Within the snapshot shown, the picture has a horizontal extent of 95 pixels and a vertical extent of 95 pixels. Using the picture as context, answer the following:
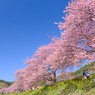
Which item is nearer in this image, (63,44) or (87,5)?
(87,5)

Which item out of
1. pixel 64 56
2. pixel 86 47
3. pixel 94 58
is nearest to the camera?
pixel 94 58

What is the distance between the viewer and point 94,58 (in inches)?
345

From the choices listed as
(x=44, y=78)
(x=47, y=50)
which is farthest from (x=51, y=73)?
(x=47, y=50)

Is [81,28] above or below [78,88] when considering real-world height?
above

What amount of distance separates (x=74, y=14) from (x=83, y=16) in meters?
1.00

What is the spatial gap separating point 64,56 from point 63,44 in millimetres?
1245

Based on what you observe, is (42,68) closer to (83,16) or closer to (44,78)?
(44,78)

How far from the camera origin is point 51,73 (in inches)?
832

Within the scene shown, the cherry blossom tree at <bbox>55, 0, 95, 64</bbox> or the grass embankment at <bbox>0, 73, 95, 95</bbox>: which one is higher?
the cherry blossom tree at <bbox>55, 0, 95, 64</bbox>

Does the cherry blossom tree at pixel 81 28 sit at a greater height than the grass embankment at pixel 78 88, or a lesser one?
greater

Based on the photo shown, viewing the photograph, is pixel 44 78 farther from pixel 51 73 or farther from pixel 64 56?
pixel 64 56

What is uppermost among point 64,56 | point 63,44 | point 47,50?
point 47,50

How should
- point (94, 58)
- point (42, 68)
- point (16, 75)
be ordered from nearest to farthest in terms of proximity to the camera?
point (94, 58) < point (42, 68) < point (16, 75)

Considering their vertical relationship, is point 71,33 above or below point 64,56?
above
